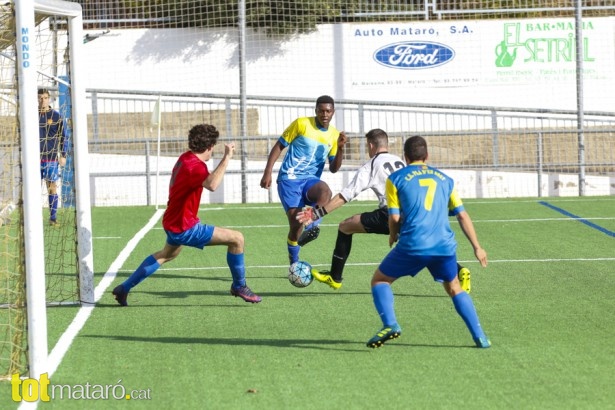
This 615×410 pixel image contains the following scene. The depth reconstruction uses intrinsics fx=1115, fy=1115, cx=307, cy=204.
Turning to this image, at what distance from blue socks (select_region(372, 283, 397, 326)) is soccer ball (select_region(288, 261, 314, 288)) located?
250 centimetres

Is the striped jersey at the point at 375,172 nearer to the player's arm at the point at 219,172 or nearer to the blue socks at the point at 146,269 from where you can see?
the player's arm at the point at 219,172

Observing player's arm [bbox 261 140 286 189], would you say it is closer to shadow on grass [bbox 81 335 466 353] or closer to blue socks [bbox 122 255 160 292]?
blue socks [bbox 122 255 160 292]

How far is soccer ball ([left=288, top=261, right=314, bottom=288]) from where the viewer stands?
34.4ft

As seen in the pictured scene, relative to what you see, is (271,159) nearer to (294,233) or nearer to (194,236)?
(294,233)

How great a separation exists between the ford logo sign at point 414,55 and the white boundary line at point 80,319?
1263 centimetres

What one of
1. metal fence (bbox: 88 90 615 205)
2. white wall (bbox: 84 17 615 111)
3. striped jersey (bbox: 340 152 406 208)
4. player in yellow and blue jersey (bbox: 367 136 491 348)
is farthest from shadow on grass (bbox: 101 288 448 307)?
white wall (bbox: 84 17 615 111)

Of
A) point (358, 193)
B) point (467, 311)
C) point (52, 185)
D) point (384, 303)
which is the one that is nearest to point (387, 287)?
point (384, 303)

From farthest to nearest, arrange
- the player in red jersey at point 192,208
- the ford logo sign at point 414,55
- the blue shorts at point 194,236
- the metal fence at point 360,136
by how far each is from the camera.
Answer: the ford logo sign at point 414,55 < the metal fence at point 360,136 < the blue shorts at point 194,236 < the player in red jersey at point 192,208

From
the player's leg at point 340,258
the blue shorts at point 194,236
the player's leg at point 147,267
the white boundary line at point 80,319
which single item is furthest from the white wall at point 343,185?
the blue shorts at point 194,236

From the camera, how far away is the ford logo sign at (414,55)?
87.8 ft

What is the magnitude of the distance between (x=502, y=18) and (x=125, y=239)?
14.5m

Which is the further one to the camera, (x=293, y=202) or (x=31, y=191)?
(x=293, y=202)

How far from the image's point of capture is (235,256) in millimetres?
10070

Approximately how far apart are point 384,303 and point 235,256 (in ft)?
8.06
